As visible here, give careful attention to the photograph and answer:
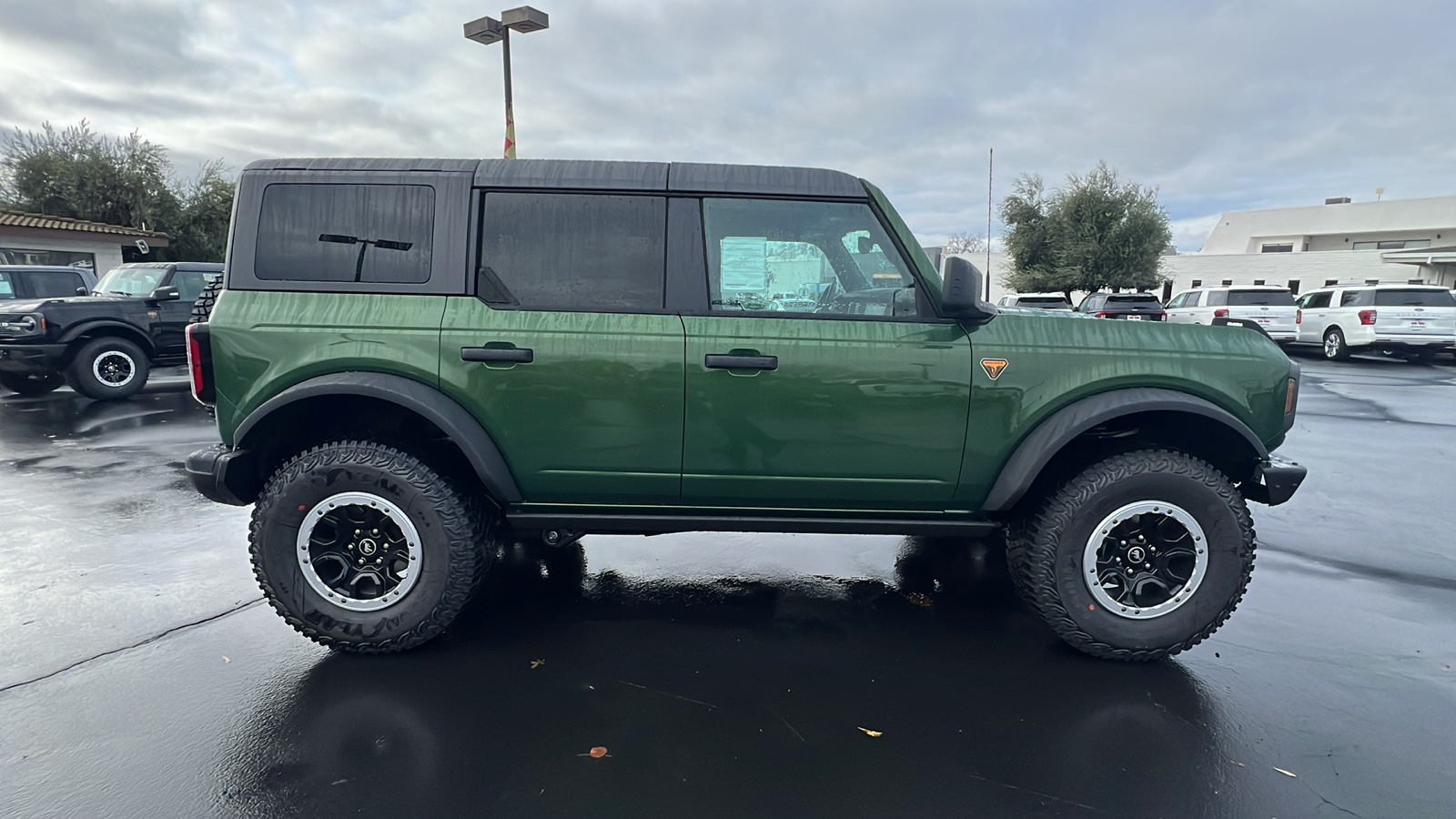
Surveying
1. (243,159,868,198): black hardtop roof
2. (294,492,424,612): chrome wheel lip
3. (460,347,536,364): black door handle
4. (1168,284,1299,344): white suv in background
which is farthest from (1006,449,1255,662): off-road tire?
(1168,284,1299,344): white suv in background

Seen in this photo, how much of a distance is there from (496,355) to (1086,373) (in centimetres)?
242

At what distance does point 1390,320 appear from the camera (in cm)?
1560

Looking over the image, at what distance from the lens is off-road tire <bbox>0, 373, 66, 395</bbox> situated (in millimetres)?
10070

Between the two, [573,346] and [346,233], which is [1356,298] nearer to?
[573,346]

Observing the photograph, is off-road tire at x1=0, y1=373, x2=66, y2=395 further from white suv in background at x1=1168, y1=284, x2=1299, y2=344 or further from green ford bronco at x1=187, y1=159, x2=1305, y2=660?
white suv in background at x1=1168, y1=284, x2=1299, y2=344

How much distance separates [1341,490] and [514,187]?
6614 millimetres

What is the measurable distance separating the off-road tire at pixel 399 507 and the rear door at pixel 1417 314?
19587 millimetres

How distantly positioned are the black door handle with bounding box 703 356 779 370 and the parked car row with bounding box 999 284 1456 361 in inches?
454

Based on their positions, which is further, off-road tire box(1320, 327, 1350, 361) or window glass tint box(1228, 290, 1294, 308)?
window glass tint box(1228, 290, 1294, 308)

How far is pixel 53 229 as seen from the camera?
20.4 m

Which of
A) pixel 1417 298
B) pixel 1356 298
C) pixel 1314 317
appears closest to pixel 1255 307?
pixel 1314 317

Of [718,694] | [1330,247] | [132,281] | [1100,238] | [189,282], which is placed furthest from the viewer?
[1330,247]

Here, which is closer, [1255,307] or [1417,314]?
[1417,314]

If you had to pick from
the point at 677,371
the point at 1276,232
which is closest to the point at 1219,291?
the point at 677,371
